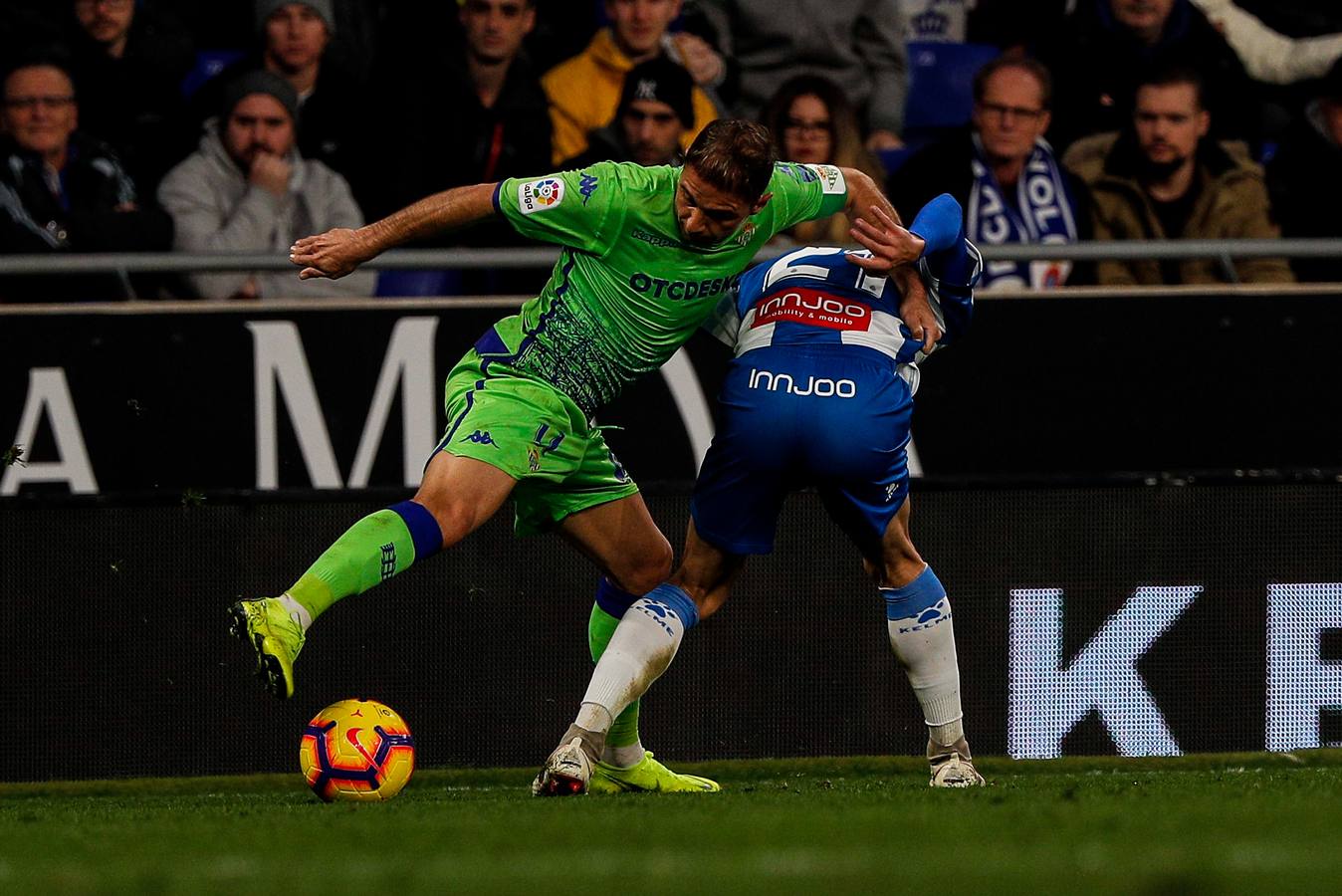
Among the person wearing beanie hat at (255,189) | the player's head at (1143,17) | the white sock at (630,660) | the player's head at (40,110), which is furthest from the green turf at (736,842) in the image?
the player's head at (1143,17)

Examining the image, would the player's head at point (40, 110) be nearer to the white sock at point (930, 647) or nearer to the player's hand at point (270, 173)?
the player's hand at point (270, 173)

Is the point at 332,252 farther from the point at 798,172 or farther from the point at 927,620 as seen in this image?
the point at 927,620

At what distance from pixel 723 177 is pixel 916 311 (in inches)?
32.1

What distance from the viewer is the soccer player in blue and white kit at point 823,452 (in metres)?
6.20

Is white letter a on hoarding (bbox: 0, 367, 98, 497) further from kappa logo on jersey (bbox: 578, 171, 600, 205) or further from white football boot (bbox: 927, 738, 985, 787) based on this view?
white football boot (bbox: 927, 738, 985, 787)

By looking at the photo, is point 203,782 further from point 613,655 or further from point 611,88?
point 611,88

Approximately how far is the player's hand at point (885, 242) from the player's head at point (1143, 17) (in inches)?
187

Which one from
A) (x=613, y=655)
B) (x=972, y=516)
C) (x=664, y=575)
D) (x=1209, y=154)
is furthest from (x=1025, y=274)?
(x=613, y=655)

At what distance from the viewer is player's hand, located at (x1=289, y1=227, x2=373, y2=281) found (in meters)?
6.01

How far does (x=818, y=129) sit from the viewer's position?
30.5 feet

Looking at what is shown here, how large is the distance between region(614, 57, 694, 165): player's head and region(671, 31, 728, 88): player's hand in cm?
66

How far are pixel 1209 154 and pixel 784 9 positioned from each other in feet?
7.14

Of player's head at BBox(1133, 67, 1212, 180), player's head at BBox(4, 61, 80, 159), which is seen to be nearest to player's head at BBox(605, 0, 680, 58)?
player's head at BBox(1133, 67, 1212, 180)

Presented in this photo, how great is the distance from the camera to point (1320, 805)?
526 centimetres
